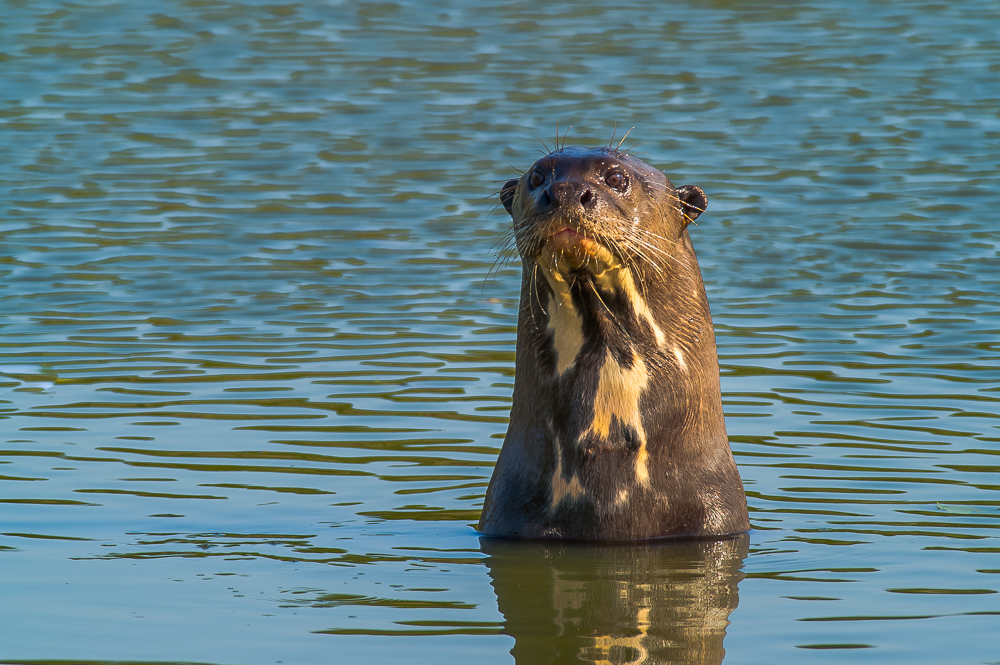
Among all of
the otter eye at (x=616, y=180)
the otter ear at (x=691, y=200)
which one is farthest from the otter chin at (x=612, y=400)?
the otter ear at (x=691, y=200)

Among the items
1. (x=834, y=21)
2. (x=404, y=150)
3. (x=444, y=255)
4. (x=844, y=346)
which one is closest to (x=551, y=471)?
(x=844, y=346)

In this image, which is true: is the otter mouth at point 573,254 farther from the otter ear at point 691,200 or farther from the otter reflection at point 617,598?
the otter reflection at point 617,598

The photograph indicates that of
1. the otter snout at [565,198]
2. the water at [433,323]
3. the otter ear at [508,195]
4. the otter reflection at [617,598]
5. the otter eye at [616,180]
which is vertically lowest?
the water at [433,323]

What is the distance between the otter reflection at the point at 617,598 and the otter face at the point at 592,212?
1.13 metres

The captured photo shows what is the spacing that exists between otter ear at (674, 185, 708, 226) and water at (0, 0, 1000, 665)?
1341 millimetres

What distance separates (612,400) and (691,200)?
112 cm

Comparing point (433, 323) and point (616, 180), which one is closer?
point (616, 180)

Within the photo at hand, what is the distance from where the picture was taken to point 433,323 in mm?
11742

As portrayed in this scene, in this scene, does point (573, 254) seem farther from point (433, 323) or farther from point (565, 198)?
point (433, 323)

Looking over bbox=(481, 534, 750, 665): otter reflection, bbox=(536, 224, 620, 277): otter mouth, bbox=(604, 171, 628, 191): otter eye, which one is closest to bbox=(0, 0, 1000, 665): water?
bbox=(481, 534, 750, 665): otter reflection

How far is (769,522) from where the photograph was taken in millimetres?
7555

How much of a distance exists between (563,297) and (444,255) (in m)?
6.80

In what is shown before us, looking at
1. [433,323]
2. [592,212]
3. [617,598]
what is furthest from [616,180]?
[433,323]

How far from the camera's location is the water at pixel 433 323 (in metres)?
6.27
